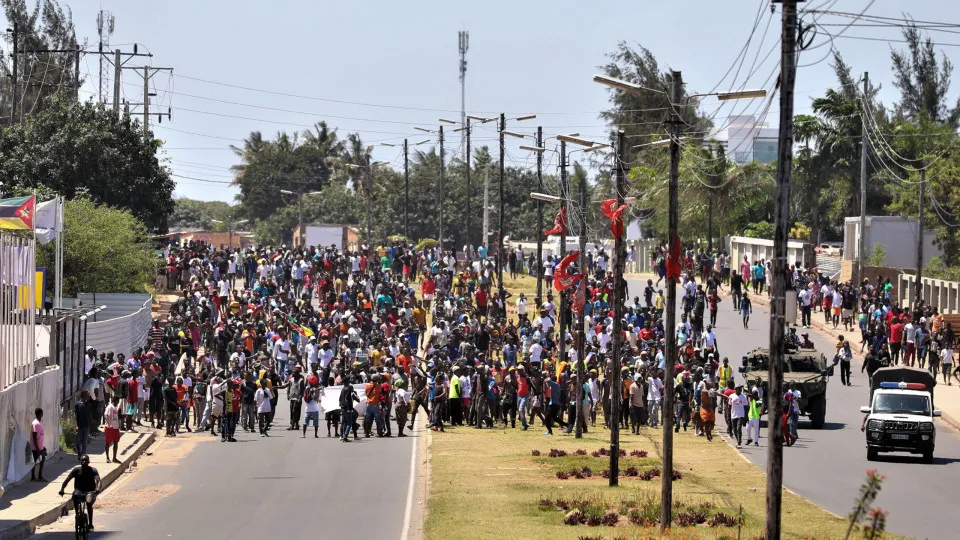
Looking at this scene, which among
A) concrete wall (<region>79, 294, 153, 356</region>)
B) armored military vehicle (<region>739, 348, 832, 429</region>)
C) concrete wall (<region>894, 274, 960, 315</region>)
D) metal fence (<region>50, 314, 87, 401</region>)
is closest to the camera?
metal fence (<region>50, 314, 87, 401</region>)

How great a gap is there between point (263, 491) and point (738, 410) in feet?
39.2

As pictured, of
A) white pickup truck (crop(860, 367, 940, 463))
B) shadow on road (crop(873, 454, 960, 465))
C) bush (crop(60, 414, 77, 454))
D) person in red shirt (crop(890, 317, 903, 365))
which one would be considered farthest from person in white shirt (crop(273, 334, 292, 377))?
person in red shirt (crop(890, 317, 903, 365))

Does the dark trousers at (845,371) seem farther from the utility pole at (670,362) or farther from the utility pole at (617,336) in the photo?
the utility pole at (670,362)

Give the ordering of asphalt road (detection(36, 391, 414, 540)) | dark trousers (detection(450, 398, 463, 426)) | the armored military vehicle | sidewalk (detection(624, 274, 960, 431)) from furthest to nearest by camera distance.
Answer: sidewalk (detection(624, 274, 960, 431)) → dark trousers (detection(450, 398, 463, 426)) → the armored military vehicle → asphalt road (detection(36, 391, 414, 540))

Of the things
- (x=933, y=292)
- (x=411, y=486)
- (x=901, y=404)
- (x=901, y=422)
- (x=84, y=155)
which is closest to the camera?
(x=411, y=486)

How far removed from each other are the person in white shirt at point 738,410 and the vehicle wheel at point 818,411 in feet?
10.1

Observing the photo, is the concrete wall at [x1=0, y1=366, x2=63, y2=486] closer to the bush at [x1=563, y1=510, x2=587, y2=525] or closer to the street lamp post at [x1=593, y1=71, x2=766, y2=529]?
the bush at [x1=563, y1=510, x2=587, y2=525]

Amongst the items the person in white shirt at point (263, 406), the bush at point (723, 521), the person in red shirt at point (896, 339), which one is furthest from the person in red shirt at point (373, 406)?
the person in red shirt at point (896, 339)

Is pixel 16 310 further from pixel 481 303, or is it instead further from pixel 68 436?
pixel 481 303

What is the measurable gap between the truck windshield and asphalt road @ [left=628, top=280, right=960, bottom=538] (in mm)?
1134

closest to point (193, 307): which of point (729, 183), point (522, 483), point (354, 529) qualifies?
point (522, 483)

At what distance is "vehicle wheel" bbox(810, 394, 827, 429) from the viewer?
115 feet

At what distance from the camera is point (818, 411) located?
35.3 meters

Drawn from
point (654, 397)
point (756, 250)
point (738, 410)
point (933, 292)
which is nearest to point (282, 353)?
point (654, 397)
